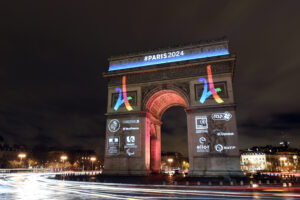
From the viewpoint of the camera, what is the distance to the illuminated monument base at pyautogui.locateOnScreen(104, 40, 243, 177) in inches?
1132

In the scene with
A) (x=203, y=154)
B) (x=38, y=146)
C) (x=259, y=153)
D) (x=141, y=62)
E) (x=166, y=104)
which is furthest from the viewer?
(x=259, y=153)

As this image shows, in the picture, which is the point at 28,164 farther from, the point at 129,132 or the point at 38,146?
the point at 129,132

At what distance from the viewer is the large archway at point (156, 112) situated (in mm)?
34903

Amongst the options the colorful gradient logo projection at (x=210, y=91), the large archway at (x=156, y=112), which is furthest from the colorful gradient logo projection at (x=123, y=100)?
the colorful gradient logo projection at (x=210, y=91)

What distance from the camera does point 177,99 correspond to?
125 ft

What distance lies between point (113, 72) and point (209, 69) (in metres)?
14.6

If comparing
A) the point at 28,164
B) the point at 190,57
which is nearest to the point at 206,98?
the point at 190,57

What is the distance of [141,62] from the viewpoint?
3622 cm

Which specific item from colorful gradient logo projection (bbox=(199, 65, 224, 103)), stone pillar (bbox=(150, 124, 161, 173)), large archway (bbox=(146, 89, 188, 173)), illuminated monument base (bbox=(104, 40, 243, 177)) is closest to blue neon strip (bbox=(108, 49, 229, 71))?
illuminated monument base (bbox=(104, 40, 243, 177))

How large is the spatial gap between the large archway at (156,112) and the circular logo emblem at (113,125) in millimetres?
4508

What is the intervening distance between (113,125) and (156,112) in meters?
8.48

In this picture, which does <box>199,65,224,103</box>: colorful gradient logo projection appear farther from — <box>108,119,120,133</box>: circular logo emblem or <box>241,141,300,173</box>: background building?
<box>241,141,300,173</box>: background building

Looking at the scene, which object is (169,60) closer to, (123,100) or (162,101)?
(162,101)

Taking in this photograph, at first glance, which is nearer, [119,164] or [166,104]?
[119,164]
